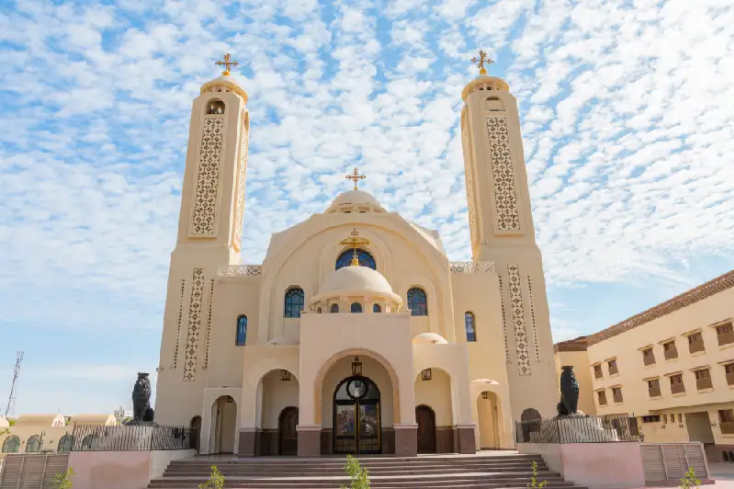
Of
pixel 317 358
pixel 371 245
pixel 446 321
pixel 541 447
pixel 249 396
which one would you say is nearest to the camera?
pixel 541 447

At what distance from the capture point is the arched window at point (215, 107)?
21.7m

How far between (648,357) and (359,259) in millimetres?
13286

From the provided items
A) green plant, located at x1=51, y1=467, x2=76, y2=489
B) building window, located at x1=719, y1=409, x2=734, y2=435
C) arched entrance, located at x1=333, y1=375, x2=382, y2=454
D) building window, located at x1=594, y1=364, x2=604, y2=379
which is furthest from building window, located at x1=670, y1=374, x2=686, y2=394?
green plant, located at x1=51, y1=467, x2=76, y2=489

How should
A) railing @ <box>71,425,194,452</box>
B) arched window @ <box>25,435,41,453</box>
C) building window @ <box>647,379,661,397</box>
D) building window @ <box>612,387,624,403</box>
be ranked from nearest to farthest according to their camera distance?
railing @ <box>71,425,194,452</box> < building window @ <box>647,379,661,397</box> < arched window @ <box>25,435,41,453</box> < building window @ <box>612,387,624,403</box>

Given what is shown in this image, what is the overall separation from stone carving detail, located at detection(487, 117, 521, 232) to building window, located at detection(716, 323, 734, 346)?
723cm

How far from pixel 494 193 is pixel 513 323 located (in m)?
4.97

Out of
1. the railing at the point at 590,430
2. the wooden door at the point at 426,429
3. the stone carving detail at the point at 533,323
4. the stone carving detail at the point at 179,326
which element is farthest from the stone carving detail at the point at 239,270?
the railing at the point at 590,430

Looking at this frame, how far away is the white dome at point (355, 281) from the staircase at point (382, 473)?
4.77m

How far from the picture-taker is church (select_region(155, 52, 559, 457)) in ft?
48.2

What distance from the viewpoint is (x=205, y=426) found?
1620 cm

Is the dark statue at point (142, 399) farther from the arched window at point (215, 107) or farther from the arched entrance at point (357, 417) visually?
the arched window at point (215, 107)

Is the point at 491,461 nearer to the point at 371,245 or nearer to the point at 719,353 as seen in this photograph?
the point at 371,245

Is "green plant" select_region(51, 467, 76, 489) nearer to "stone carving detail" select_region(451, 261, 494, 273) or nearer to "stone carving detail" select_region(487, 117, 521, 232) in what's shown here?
"stone carving detail" select_region(451, 261, 494, 273)

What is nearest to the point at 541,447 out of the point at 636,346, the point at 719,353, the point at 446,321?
the point at 446,321
